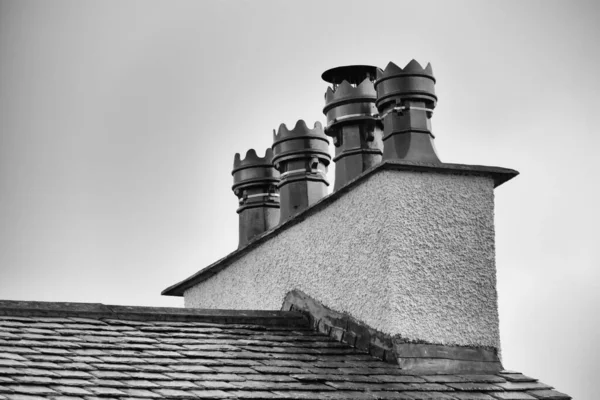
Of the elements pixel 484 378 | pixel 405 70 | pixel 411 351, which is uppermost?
pixel 405 70

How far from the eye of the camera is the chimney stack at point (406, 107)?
9742 mm

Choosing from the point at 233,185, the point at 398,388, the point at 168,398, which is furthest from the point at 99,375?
the point at 233,185

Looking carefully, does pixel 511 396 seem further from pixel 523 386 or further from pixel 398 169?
pixel 398 169

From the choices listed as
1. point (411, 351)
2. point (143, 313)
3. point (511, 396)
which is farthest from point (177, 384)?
point (511, 396)

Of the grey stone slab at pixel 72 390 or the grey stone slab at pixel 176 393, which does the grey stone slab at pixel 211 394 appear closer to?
the grey stone slab at pixel 176 393

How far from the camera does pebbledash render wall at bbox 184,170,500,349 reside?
8977mm

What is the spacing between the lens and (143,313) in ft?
30.0

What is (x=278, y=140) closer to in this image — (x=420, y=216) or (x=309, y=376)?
(x=420, y=216)

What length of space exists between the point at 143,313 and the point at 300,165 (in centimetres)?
263

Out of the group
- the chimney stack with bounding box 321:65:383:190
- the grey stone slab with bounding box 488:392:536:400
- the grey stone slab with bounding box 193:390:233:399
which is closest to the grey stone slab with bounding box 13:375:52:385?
the grey stone slab with bounding box 193:390:233:399

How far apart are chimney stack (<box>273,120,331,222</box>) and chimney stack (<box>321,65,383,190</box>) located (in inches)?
14.2

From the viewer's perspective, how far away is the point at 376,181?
30.3 ft

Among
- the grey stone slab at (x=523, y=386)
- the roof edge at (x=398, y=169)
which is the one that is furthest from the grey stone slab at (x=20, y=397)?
the grey stone slab at (x=523, y=386)

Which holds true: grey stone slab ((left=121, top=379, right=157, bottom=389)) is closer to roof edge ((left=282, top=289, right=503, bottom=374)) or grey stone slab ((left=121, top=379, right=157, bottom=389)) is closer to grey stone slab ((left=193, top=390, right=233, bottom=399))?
grey stone slab ((left=193, top=390, right=233, bottom=399))
